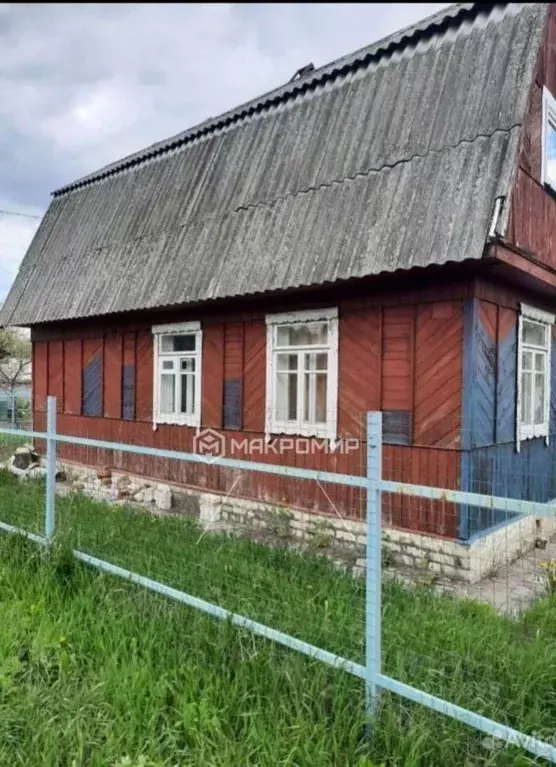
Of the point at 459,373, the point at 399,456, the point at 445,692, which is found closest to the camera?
the point at 445,692

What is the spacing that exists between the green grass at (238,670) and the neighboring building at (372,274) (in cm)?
219

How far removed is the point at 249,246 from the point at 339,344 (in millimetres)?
1744

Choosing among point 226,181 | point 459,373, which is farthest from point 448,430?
point 226,181

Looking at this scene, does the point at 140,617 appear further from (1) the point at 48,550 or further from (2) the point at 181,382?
(2) the point at 181,382

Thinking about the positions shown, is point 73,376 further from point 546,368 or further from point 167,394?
point 546,368

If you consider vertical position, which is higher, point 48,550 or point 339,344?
point 339,344

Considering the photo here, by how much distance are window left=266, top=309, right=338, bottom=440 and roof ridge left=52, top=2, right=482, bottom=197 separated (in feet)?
9.27

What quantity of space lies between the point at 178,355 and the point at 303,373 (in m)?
2.44

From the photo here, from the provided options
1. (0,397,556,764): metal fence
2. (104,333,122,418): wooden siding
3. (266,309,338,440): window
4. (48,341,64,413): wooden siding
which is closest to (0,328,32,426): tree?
(48,341,64,413): wooden siding

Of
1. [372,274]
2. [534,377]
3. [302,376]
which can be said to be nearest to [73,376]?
[302,376]

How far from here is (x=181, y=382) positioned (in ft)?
27.8

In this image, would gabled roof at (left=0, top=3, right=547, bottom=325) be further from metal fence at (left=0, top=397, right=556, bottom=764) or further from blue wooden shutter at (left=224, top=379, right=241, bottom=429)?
metal fence at (left=0, top=397, right=556, bottom=764)

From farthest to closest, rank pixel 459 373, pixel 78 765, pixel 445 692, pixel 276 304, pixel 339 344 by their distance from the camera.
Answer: pixel 276 304
pixel 339 344
pixel 459 373
pixel 445 692
pixel 78 765

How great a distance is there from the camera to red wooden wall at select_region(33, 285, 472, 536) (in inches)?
220
